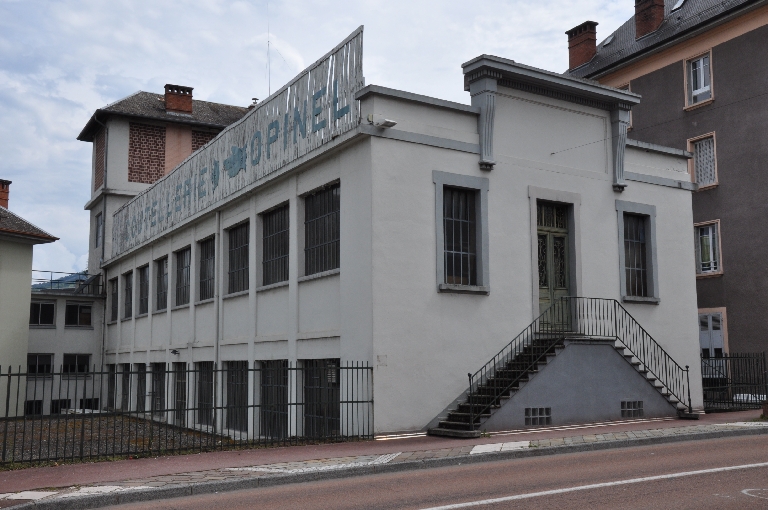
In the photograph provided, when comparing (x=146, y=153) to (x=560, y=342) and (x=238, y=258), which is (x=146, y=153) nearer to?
(x=238, y=258)

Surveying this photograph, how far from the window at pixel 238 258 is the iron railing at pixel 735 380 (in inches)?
540

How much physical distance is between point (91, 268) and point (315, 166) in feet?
86.2

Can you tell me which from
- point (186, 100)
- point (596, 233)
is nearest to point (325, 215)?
point (596, 233)

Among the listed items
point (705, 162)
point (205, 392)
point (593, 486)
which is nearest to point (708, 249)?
point (705, 162)

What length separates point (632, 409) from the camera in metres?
18.4

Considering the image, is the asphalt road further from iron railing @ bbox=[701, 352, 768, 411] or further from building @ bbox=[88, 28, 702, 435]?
iron railing @ bbox=[701, 352, 768, 411]

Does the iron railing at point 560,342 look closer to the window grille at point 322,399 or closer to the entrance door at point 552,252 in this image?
the entrance door at point 552,252

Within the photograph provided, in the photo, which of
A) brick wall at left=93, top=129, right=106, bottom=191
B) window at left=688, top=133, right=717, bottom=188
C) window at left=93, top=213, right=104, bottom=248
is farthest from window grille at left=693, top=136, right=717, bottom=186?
brick wall at left=93, top=129, right=106, bottom=191

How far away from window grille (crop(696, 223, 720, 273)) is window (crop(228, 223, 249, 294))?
16.7 m

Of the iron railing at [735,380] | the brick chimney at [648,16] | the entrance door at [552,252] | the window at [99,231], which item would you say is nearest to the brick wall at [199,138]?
the window at [99,231]

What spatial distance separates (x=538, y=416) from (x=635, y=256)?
627cm

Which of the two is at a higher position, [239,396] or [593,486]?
[239,396]

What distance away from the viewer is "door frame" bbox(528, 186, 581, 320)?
60.7ft

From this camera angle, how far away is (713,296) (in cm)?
2847
